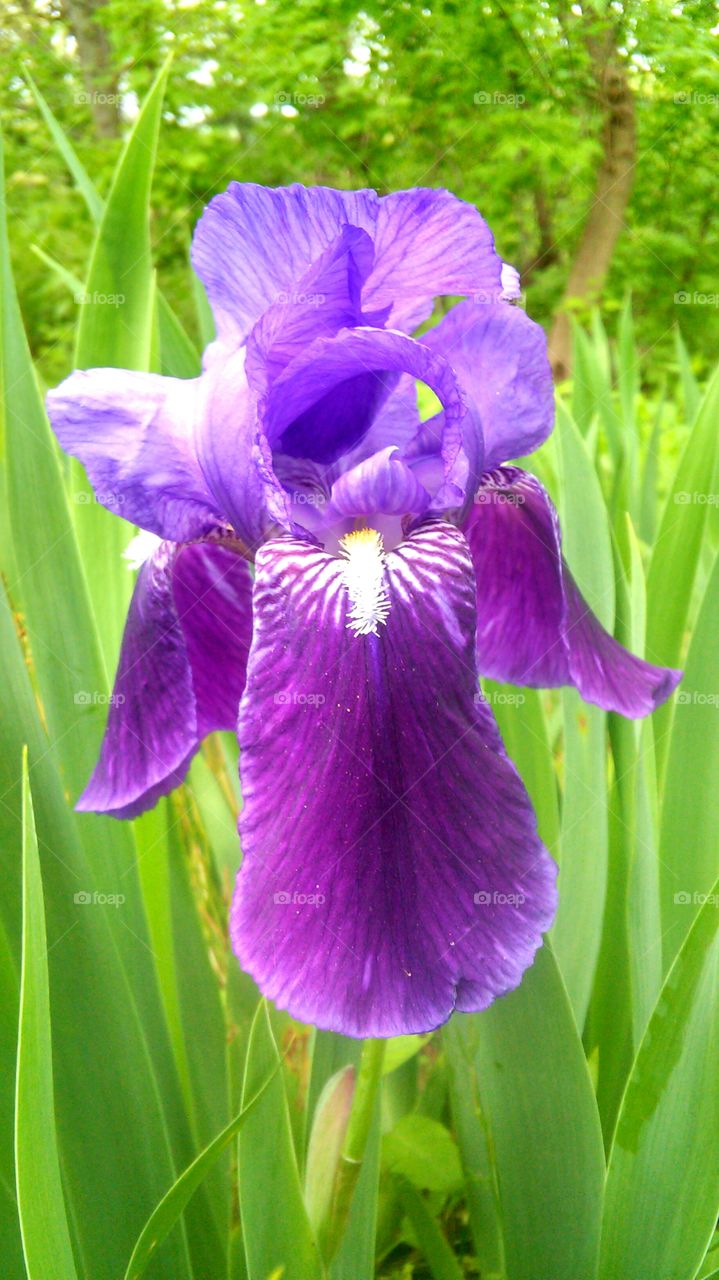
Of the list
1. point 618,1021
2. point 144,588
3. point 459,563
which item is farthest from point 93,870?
point 618,1021

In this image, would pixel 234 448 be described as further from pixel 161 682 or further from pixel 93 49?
pixel 93 49

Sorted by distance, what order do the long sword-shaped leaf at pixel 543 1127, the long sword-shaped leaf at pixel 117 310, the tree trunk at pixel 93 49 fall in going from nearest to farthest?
the long sword-shaped leaf at pixel 543 1127 → the long sword-shaped leaf at pixel 117 310 → the tree trunk at pixel 93 49

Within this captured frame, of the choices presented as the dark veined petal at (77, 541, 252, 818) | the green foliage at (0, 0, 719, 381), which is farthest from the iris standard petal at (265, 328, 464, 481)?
the green foliage at (0, 0, 719, 381)

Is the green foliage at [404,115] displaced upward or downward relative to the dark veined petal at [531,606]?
upward

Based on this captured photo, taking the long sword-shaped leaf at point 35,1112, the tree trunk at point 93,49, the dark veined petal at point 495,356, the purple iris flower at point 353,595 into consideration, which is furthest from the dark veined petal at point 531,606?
the tree trunk at point 93,49

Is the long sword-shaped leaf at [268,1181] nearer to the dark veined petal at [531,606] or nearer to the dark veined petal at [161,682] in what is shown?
the dark veined petal at [161,682]

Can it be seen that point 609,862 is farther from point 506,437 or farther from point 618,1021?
point 506,437
